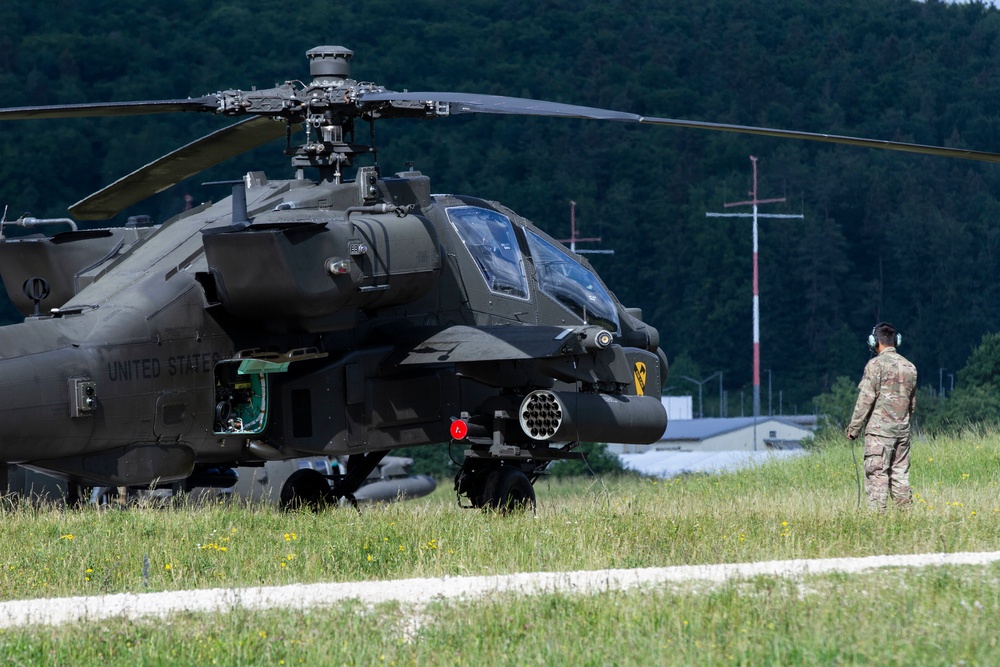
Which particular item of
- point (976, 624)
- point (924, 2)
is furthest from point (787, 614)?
point (924, 2)

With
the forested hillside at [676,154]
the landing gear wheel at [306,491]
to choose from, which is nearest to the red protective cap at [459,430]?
the landing gear wheel at [306,491]

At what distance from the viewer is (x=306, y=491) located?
15.4 meters

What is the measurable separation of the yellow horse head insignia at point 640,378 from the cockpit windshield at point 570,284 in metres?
0.73

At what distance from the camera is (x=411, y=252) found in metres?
14.0

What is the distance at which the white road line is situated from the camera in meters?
8.62

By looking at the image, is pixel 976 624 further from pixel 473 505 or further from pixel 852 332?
pixel 852 332

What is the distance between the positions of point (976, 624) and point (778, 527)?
3906 millimetres

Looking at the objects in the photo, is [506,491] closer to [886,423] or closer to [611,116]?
[886,423]

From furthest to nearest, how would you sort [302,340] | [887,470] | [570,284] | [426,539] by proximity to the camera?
[570,284] < [302,340] < [887,470] < [426,539]

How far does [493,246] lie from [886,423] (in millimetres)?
4392

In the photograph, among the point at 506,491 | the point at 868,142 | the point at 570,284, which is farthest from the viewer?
the point at 570,284

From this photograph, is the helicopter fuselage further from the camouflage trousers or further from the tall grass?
the camouflage trousers

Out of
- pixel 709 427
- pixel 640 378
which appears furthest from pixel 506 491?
pixel 709 427

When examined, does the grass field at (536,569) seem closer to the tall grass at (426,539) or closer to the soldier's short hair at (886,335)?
the tall grass at (426,539)
